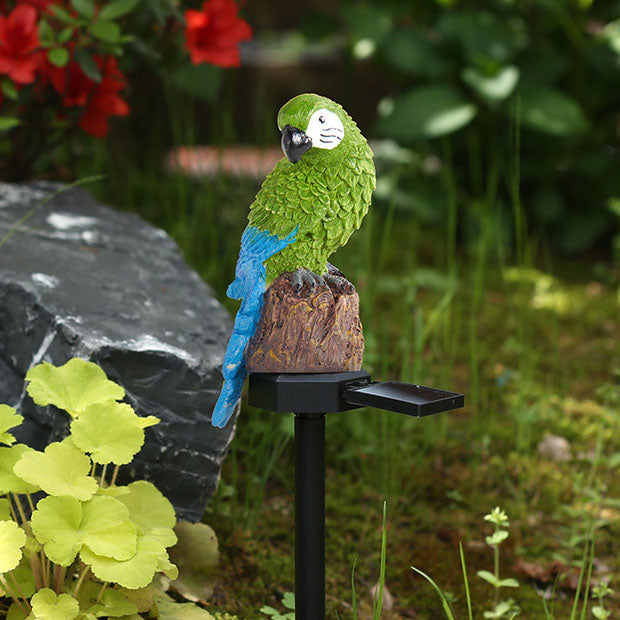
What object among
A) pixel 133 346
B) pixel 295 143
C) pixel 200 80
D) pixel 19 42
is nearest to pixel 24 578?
pixel 133 346

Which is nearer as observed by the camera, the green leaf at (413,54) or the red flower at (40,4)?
the red flower at (40,4)

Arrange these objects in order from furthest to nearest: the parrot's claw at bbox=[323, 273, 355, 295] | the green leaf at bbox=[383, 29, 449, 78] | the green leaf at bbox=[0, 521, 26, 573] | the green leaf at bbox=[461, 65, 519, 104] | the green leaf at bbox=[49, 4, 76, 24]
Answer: the green leaf at bbox=[383, 29, 449, 78], the green leaf at bbox=[461, 65, 519, 104], the green leaf at bbox=[49, 4, 76, 24], the parrot's claw at bbox=[323, 273, 355, 295], the green leaf at bbox=[0, 521, 26, 573]

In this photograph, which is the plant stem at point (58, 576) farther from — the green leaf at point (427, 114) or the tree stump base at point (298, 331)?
the green leaf at point (427, 114)

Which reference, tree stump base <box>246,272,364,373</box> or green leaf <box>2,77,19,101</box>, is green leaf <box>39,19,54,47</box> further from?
tree stump base <box>246,272,364,373</box>

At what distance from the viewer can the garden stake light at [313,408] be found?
1.19 metres

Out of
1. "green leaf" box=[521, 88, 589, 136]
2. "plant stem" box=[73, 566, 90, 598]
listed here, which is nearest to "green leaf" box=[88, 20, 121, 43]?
"plant stem" box=[73, 566, 90, 598]

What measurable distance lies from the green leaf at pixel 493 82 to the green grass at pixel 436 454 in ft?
1.71

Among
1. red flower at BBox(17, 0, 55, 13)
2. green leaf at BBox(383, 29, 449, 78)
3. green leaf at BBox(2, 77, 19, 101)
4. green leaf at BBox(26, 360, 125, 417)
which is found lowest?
green leaf at BBox(26, 360, 125, 417)

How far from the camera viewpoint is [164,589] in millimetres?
1461

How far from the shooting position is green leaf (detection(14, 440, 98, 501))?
123cm

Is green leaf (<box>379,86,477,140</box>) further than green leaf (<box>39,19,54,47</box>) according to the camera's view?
Yes

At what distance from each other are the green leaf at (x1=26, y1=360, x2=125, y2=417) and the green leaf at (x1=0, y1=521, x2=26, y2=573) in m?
0.20

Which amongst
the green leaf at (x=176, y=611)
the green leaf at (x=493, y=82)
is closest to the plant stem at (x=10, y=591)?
the green leaf at (x=176, y=611)

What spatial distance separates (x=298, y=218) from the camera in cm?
124
